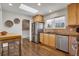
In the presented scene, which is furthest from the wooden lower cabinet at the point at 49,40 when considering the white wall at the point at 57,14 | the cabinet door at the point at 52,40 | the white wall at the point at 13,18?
the white wall at the point at 13,18

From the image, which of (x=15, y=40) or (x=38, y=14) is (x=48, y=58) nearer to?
(x=15, y=40)

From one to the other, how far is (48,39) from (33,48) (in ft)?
1.32

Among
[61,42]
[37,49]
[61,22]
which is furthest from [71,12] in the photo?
[37,49]

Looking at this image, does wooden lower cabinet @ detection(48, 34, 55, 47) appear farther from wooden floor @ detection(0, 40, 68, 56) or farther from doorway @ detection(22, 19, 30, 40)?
doorway @ detection(22, 19, 30, 40)

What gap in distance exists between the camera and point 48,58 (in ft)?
4.37

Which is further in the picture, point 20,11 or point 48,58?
point 20,11

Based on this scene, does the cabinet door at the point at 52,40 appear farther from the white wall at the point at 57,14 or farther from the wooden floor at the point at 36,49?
the white wall at the point at 57,14

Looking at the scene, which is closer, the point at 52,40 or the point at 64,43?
the point at 64,43

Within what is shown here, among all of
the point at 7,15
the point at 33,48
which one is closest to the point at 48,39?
the point at 33,48

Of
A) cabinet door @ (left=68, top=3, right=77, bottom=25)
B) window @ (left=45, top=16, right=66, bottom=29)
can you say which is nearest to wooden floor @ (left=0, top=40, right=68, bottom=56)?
window @ (left=45, top=16, right=66, bottom=29)

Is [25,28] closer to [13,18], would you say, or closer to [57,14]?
[13,18]

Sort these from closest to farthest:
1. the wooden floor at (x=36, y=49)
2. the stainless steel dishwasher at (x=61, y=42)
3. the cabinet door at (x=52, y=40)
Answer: the wooden floor at (x=36, y=49) < the stainless steel dishwasher at (x=61, y=42) < the cabinet door at (x=52, y=40)

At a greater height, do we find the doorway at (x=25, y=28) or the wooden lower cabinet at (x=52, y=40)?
the doorway at (x=25, y=28)

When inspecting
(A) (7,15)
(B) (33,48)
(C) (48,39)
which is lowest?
(B) (33,48)
